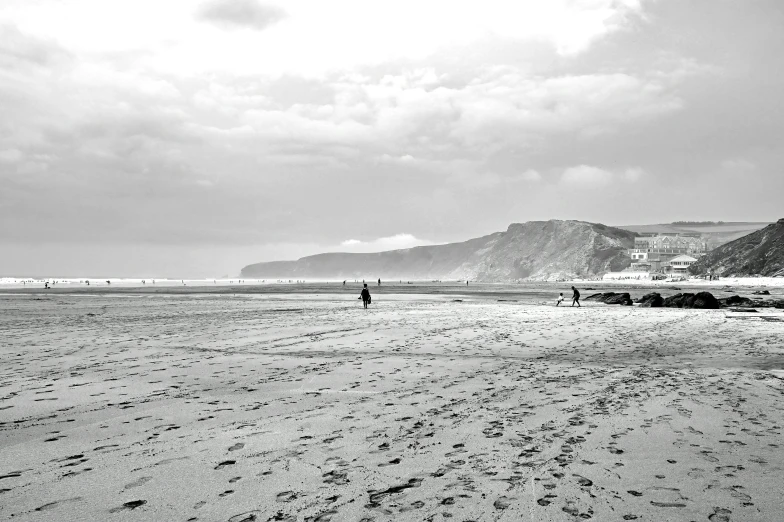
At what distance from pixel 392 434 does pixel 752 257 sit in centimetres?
13346

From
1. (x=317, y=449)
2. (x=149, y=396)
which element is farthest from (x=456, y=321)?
(x=317, y=449)

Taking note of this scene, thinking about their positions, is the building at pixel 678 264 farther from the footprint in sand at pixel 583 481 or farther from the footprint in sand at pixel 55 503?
the footprint in sand at pixel 55 503

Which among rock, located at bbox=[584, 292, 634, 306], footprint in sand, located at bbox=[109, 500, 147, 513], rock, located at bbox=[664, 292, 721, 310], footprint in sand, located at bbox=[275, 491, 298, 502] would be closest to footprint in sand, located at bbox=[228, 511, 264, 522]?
footprint in sand, located at bbox=[275, 491, 298, 502]

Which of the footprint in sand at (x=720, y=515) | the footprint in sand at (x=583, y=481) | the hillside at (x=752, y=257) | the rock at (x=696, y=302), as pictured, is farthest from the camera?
the hillside at (x=752, y=257)

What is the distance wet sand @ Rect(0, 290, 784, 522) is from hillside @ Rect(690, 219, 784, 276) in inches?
4373

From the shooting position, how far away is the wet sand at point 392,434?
165 inches

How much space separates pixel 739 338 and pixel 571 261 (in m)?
181

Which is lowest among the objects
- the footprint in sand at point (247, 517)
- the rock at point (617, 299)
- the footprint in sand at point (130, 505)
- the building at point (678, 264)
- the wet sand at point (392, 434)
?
the rock at point (617, 299)

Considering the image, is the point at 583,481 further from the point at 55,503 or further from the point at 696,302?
the point at 696,302

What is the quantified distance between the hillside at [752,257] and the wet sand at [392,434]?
4373 inches

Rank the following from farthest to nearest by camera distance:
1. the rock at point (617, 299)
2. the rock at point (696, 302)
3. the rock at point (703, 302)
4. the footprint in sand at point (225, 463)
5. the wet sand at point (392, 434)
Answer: the rock at point (617, 299), the rock at point (696, 302), the rock at point (703, 302), the footprint in sand at point (225, 463), the wet sand at point (392, 434)

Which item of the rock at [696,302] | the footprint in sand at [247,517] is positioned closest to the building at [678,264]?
the rock at [696,302]

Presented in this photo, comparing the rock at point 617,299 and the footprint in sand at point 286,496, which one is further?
the rock at point 617,299

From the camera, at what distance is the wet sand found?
4203mm
